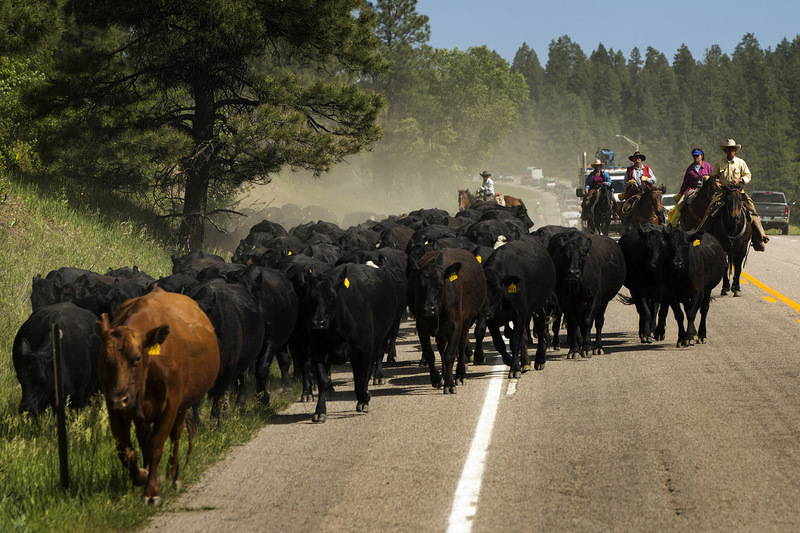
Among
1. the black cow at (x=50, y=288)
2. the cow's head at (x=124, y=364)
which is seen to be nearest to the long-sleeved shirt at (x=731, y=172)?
the black cow at (x=50, y=288)

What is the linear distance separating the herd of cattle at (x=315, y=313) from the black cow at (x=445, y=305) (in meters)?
0.02

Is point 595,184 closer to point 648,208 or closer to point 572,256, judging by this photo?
point 648,208

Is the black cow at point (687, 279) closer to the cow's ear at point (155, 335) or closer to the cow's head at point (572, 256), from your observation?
the cow's head at point (572, 256)

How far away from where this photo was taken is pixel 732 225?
21891 mm

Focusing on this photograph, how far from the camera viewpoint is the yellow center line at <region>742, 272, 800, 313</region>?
A: 2068 cm

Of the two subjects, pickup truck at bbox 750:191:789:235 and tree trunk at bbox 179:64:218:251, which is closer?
tree trunk at bbox 179:64:218:251

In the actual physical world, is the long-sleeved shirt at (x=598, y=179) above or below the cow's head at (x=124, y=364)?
above

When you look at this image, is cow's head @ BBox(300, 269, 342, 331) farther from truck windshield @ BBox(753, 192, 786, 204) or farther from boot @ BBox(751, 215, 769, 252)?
truck windshield @ BBox(753, 192, 786, 204)

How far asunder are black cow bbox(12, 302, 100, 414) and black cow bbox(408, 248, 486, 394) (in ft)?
13.0

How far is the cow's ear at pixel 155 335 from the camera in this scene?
7930 mm

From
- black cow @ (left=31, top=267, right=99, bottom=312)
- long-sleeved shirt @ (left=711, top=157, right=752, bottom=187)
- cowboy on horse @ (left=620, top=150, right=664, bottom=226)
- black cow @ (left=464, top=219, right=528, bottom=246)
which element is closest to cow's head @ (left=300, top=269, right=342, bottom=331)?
black cow @ (left=31, top=267, right=99, bottom=312)

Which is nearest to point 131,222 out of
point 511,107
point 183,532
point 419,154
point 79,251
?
point 79,251

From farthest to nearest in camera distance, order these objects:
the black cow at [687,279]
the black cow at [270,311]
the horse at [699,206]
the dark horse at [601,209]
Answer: the dark horse at [601,209] < the horse at [699,206] < the black cow at [687,279] < the black cow at [270,311]

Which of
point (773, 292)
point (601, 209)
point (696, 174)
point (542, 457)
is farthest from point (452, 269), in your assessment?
point (601, 209)
